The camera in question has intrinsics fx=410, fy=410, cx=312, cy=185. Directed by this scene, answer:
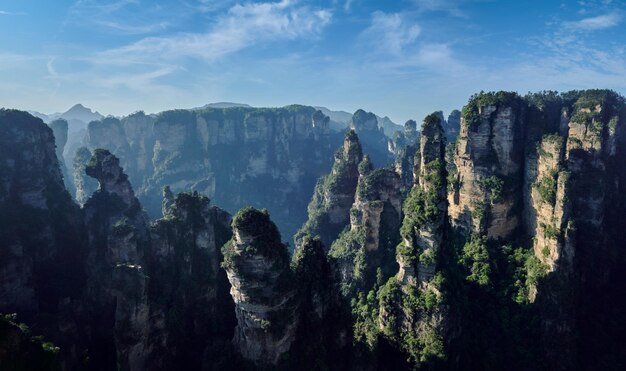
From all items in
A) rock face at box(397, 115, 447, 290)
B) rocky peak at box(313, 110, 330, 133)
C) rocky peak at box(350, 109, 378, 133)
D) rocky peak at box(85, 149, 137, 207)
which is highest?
rocky peak at box(350, 109, 378, 133)

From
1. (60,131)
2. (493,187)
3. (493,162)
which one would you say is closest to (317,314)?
(493,187)

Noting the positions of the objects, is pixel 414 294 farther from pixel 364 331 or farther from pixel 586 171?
pixel 586 171

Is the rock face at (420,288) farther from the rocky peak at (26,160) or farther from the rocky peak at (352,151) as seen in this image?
the rocky peak at (26,160)

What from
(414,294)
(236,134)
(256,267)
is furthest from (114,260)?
(236,134)

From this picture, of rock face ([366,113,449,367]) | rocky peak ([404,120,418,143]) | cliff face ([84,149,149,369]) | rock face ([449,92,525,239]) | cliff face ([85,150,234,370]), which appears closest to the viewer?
cliff face ([84,149,149,369])

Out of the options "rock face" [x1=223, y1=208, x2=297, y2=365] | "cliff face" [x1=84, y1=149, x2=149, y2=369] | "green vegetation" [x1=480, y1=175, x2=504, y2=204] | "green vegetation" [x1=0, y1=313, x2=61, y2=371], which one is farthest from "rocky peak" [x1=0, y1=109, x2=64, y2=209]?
"green vegetation" [x1=480, y1=175, x2=504, y2=204]

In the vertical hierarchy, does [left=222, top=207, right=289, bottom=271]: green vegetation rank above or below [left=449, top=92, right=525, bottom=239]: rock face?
below

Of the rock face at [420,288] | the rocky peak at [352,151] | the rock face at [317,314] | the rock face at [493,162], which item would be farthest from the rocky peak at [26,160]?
the rock face at [493,162]

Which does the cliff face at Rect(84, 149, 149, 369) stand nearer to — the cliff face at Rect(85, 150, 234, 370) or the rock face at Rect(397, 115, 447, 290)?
the cliff face at Rect(85, 150, 234, 370)
